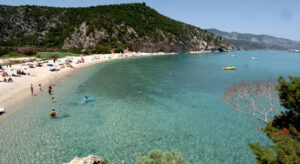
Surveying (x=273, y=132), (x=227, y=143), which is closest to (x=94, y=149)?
(x=227, y=143)

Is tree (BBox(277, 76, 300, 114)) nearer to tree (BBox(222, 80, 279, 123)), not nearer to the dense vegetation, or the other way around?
the dense vegetation

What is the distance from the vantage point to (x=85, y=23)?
129 metres

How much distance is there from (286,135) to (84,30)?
5283 inches

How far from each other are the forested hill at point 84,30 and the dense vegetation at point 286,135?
110 meters

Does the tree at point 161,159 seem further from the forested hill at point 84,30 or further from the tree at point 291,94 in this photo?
the forested hill at point 84,30

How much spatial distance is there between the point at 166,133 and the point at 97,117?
947cm

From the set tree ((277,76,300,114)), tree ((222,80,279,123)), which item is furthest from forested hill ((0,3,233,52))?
tree ((277,76,300,114))

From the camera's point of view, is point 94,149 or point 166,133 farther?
point 166,133

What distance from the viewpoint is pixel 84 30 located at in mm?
126312

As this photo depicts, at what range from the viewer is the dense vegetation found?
8281 mm

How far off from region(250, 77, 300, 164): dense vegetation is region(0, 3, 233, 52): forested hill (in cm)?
10956

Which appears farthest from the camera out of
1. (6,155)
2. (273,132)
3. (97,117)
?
(97,117)

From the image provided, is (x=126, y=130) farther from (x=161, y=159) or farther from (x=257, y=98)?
(x=257, y=98)

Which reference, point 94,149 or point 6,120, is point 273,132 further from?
point 6,120
